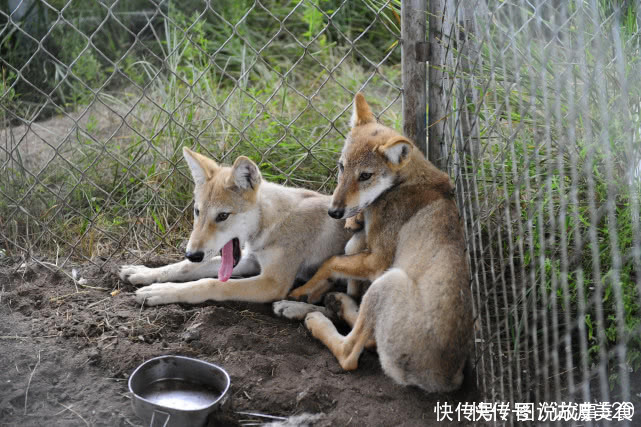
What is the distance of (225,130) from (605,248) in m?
3.29

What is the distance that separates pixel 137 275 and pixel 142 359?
98 cm


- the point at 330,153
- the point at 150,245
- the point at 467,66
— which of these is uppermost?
the point at 467,66

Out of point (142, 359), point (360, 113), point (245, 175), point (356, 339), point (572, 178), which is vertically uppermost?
point (572, 178)

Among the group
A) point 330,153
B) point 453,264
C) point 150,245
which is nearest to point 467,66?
point 453,264

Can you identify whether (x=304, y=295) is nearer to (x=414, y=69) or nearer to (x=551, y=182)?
(x=414, y=69)

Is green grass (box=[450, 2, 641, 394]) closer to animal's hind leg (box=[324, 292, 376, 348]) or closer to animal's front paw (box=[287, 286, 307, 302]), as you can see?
animal's hind leg (box=[324, 292, 376, 348])

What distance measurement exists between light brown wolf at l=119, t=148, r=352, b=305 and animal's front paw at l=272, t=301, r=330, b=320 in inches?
3.7

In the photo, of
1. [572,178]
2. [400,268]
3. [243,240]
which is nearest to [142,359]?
[243,240]

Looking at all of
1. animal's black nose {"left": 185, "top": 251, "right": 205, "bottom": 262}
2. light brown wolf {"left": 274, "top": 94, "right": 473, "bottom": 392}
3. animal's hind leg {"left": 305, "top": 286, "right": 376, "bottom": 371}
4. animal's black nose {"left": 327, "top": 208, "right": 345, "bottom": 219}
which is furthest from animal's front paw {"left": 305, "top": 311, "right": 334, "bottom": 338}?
animal's black nose {"left": 185, "top": 251, "right": 205, "bottom": 262}

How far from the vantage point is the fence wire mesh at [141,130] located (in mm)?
4777

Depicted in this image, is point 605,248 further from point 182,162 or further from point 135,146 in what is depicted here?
point 135,146

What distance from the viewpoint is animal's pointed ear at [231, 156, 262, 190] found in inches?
166

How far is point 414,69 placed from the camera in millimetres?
4434

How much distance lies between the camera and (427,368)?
344 centimetres
